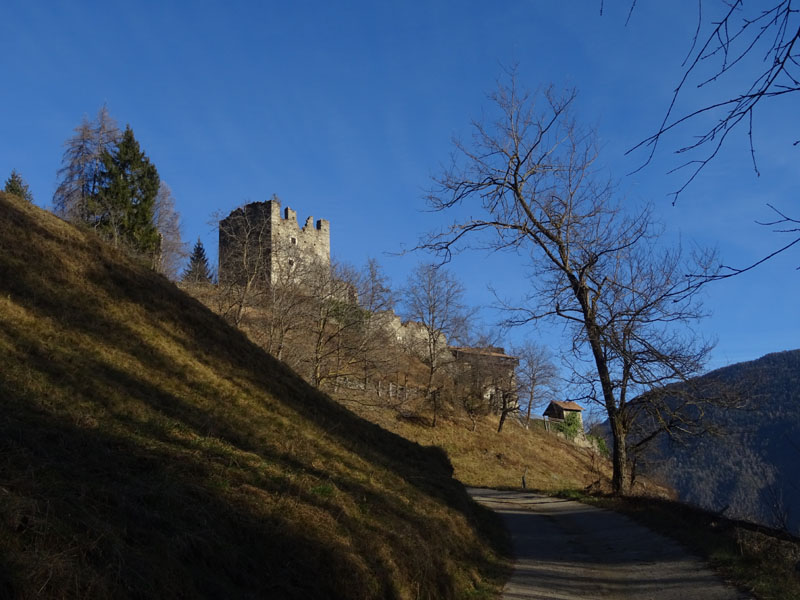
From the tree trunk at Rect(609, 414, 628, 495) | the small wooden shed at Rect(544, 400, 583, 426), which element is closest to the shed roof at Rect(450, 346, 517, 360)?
the small wooden shed at Rect(544, 400, 583, 426)

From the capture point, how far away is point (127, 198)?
1543 inches

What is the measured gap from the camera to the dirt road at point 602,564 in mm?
8180

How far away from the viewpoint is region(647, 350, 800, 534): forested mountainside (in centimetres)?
1039

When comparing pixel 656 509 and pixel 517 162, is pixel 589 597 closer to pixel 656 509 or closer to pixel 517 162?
pixel 656 509

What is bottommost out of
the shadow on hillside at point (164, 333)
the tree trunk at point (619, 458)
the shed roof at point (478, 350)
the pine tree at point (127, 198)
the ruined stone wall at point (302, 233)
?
the tree trunk at point (619, 458)

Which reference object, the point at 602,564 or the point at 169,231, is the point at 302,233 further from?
the point at 602,564

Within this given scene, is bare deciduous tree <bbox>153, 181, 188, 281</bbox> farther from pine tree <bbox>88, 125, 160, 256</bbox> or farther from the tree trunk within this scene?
the tree trunk

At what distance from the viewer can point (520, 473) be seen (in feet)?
129

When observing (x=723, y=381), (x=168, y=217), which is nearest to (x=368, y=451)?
(x=723, y=381)

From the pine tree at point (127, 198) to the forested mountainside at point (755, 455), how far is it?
96.4ft

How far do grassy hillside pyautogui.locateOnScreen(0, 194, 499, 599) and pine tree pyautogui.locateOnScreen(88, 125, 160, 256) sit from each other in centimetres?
2337

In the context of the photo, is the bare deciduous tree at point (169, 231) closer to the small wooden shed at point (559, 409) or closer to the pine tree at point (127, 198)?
the pine tree at point (127, 198)

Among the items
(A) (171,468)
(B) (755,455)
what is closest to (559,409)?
(B) (755,455)

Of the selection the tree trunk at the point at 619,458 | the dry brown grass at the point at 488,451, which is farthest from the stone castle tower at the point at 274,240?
the tree trunk at the point at 619,458
